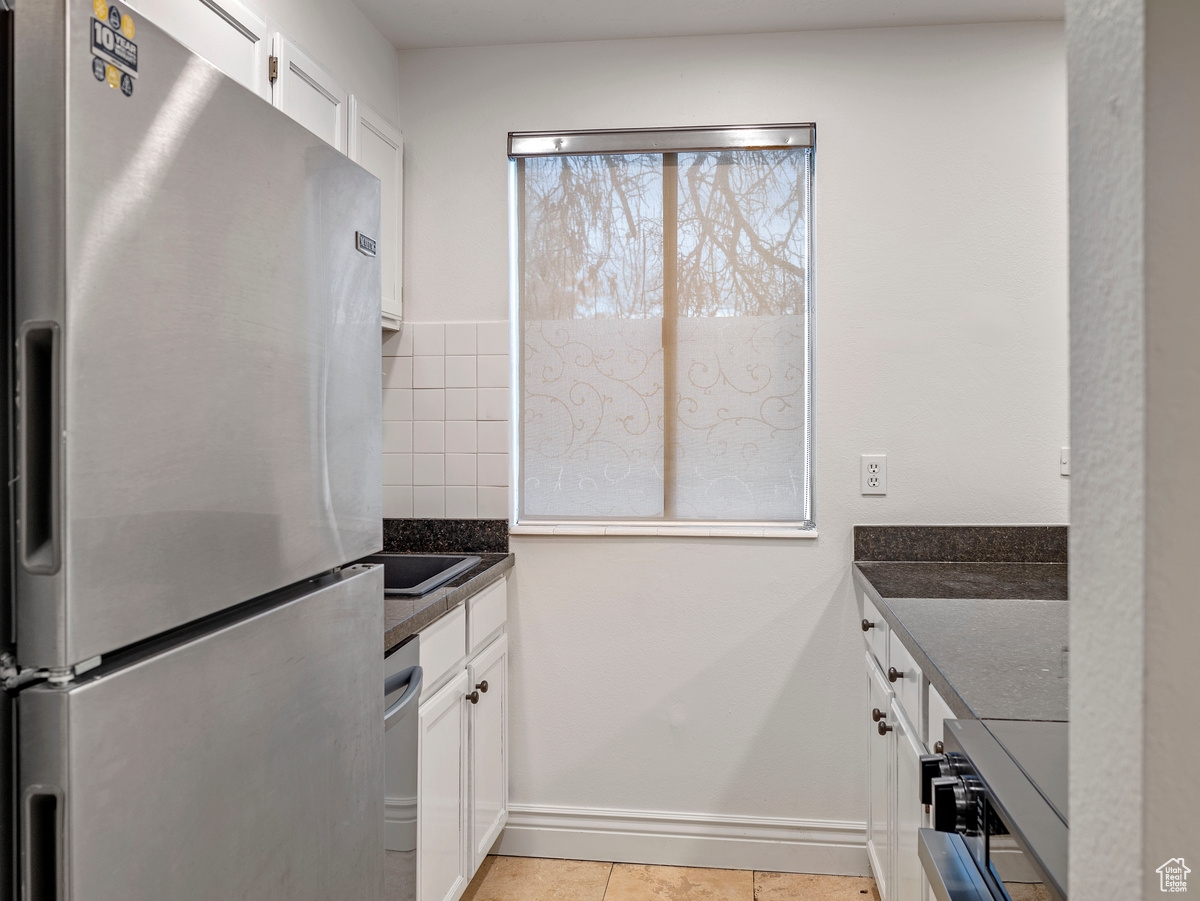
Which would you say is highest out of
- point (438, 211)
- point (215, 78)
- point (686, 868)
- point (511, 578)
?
point (438, 211)

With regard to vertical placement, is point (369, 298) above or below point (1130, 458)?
above

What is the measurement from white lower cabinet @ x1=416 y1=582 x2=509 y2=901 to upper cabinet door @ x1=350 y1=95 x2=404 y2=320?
93cm

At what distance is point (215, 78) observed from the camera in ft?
2.81

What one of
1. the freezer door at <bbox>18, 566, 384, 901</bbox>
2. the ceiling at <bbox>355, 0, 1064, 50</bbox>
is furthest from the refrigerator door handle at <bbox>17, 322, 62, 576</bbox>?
the ceiling at <bbox>355, 0, 1064, 50</bbox>

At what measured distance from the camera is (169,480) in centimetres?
78

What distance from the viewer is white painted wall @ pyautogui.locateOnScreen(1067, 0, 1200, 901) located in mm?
389

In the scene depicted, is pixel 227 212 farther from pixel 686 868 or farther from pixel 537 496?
pixel 686 868

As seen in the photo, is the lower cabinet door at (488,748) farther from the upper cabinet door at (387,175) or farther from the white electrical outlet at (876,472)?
the white electrical outlet at (876,472)

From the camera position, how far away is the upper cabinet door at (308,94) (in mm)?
1725

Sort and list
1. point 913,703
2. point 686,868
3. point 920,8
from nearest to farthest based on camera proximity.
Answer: point 913,703
point 920,8
point 686,868

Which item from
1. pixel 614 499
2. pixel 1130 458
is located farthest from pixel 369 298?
pixel 614 499

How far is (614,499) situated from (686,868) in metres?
1.10

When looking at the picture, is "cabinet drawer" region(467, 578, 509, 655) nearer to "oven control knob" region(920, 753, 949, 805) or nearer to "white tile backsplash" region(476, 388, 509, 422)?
"white tile backsplash" region(476, 388, 509, 422)

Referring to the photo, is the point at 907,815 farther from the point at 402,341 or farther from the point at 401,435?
the point at 402,341
